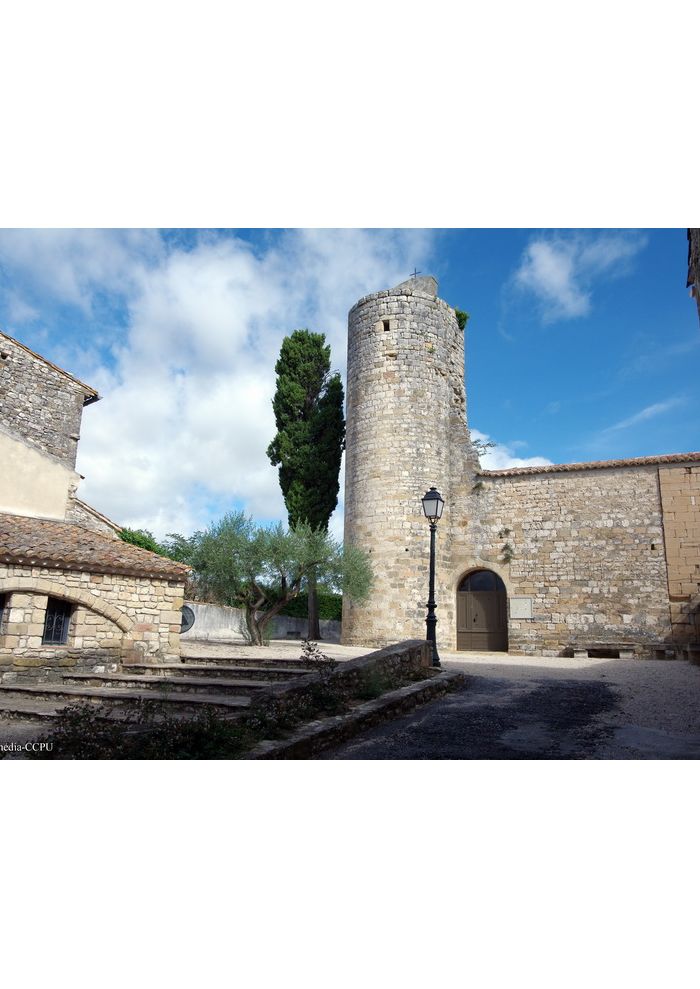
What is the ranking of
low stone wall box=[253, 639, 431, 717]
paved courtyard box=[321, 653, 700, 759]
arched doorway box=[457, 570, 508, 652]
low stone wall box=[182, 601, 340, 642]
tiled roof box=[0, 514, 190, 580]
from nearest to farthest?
paved courtyard box=[321, 653, 700, 759]
low stone wall box=[253, 639, 431, 717]
tiled roof box=[0, 514, 190, 580]
arched doorway box=[457, 570, 508, 652]
low stone wall box=[182, 601, 340, 642]

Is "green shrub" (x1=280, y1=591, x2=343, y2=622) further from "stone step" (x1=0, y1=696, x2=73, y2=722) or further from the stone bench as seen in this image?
"stone step" (x1=0, y1=696, x2=73, y2=722)

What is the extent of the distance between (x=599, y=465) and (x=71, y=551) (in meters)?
13.1

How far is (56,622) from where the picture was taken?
925cm

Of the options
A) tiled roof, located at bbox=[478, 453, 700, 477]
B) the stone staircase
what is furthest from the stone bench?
the stone staircase

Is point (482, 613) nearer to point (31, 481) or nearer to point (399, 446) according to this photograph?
point (399, 446)

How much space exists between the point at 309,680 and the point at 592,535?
12142mm

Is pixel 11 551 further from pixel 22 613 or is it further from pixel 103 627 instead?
pixel 103 627

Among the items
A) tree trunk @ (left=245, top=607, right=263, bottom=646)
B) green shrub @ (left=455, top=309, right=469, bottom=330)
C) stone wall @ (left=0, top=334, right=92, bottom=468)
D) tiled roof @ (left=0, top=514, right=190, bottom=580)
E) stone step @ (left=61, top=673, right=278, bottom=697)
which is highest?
green shrub @ (left=455, top=309, right=469, bottom=330)

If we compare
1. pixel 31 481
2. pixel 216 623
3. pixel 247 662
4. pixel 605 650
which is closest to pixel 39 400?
pixel 31 481

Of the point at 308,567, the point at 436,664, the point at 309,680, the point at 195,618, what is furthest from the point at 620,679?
the point at 195,618

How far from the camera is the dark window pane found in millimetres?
9117

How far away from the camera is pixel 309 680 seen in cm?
637

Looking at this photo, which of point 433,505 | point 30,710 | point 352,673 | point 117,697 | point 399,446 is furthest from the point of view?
point 399,446

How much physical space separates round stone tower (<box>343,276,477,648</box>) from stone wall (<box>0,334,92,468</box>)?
7.96 metres
